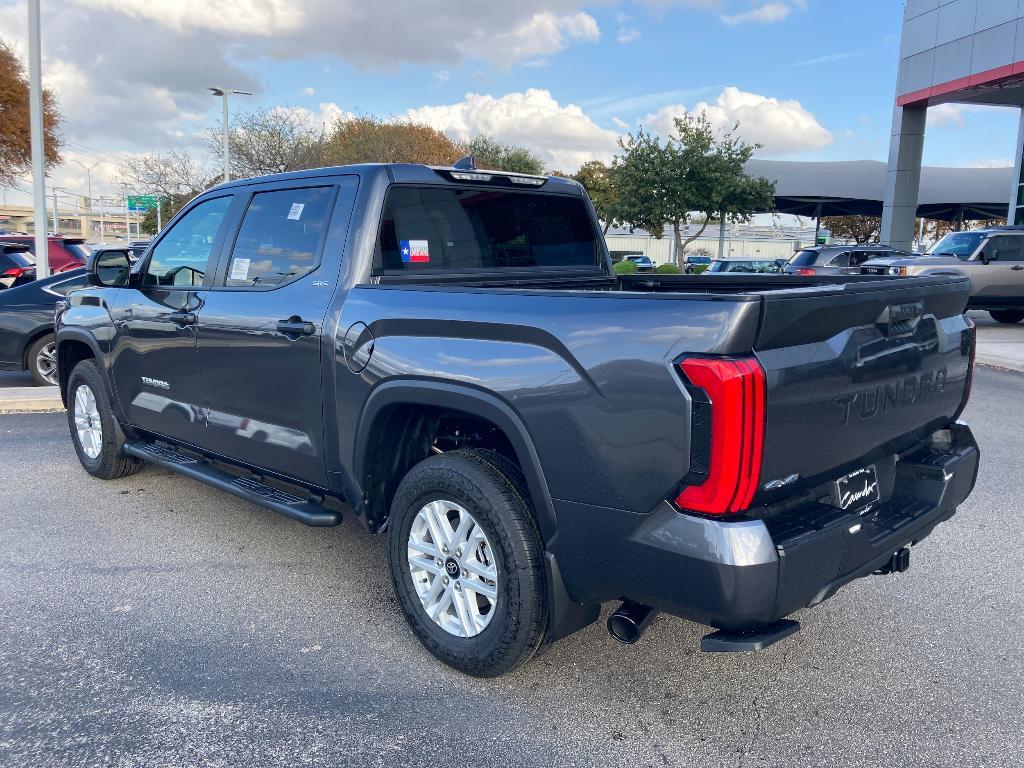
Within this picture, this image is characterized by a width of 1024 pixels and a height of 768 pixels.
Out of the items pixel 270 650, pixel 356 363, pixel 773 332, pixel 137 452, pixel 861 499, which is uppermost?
pixel 773 332

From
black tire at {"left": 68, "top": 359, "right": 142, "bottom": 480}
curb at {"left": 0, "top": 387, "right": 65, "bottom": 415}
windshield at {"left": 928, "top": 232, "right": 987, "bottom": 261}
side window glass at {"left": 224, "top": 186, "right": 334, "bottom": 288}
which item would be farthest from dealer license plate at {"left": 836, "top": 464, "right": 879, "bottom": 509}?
windshield at {"left": 928, "top": 232, "right": 987, "bottom": 261}

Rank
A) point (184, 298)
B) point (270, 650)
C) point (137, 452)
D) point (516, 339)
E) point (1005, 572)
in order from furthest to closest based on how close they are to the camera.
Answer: point (137, 452) → point (184, 298) → point (1005, 572) → point (270, 650) → point (516, 339)

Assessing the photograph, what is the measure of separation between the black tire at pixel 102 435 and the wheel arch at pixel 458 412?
8.83ft

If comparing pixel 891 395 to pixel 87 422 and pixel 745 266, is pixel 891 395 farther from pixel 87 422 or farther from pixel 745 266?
pixel 745 266

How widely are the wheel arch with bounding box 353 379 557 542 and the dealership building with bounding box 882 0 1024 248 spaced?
22.2 m

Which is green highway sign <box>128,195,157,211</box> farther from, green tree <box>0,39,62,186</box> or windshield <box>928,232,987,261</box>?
windshield <box>928,232,987,261</box>

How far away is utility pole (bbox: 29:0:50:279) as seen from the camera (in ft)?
33.6

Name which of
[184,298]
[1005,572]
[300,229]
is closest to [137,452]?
[184,298]

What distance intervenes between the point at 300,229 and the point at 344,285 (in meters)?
0.55

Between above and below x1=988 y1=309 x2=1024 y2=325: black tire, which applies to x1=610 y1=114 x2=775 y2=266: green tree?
above

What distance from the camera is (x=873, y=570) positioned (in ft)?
9.77

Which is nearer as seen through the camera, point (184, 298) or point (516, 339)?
point (516, 339)

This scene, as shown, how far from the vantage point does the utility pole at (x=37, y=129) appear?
1025cm

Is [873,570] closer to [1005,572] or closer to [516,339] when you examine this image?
[516,339]
